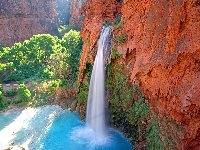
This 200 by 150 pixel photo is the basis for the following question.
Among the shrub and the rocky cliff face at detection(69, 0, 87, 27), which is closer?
the shrub

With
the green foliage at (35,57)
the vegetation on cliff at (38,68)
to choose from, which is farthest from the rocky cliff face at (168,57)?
the green foliage at (35,57)

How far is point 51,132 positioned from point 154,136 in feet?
27.6

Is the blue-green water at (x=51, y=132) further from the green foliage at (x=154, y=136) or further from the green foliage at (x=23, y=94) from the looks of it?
the green foliage at (x=154, y=136)

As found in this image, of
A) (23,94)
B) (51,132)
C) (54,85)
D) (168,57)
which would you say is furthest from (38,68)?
(168,57)

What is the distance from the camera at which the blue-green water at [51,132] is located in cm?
1634

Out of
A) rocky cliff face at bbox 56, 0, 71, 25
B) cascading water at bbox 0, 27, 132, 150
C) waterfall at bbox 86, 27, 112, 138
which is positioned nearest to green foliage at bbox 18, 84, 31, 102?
cascading water at bbox 0, 27, 132, 150

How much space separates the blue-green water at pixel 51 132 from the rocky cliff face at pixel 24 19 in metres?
29.9

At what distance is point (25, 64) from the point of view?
33.4m

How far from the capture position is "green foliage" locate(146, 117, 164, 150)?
12.5m

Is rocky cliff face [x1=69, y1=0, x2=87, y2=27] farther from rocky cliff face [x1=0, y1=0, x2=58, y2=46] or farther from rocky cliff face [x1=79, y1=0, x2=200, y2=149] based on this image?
rocky cliff face [x1=79, y1=0, x2=200, y2=149]

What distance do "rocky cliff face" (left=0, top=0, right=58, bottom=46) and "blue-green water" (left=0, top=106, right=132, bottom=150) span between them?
29.9 m

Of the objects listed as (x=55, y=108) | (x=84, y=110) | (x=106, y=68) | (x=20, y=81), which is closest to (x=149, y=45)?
(x=106, y=68)

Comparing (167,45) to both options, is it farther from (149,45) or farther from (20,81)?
(20,81)

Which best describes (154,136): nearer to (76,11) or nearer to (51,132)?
(51,132)
